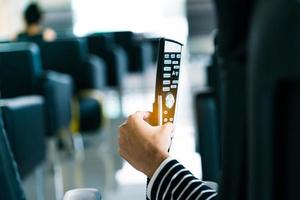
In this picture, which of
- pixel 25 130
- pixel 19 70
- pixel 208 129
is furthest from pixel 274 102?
pixel 19 70

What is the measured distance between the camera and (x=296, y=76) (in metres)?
0.51

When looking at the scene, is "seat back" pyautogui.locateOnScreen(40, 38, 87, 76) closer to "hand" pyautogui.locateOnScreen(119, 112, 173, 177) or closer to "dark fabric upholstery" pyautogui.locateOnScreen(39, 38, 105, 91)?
"dark fabric upholstery" pyautogui.locateOnScreen(39, 38, 105, 91)

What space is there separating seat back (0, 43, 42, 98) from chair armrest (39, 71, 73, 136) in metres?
A: 0.07

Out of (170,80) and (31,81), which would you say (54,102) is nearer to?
(31,81)

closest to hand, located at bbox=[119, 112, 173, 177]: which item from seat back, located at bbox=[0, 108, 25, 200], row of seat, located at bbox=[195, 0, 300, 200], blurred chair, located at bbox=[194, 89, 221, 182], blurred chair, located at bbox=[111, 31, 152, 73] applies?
row of seat, located at bbox=[195, 0, 300, 200]

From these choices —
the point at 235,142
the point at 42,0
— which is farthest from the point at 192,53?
the point at 235,142

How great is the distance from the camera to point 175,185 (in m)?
0.81

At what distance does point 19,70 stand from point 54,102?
0.38 metres

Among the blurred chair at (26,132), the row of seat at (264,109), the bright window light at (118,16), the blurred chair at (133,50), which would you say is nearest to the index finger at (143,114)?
the row of seat at (264,109)

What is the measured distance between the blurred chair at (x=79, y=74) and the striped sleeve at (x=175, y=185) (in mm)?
3496

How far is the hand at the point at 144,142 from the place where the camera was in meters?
0.86

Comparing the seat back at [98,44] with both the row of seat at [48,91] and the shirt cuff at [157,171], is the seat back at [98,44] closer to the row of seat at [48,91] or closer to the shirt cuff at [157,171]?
the row of seat at [48,91]

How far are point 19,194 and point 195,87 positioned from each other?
6.02 meters

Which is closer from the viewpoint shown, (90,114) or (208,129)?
(208,129)
